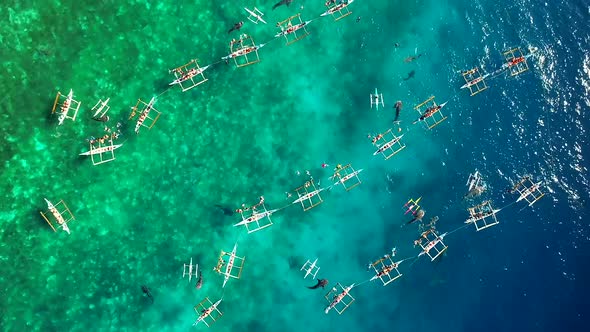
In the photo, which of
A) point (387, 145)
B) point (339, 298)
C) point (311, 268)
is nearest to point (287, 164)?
point (387, 145)

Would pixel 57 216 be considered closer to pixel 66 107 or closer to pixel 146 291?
pixel 66 107

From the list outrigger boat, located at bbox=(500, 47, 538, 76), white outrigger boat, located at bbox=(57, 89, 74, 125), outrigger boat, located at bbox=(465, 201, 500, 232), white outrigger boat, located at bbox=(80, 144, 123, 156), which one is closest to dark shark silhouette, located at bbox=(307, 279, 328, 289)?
outrigger boat, located at bbox=(465, 201, 500, 232)

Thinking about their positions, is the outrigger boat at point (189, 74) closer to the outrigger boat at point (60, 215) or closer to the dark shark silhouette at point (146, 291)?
the outrigger boat at point (60, 215)

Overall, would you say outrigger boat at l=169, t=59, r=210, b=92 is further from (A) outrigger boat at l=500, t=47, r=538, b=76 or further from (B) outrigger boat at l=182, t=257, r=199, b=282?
(A) outrigger boat at l=500, t=47, r=538, b=76

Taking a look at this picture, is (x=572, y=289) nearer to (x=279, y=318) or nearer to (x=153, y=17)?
(x=279, y=318)

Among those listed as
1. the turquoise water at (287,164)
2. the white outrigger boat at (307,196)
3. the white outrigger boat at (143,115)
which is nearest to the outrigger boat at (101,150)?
the turquoise water at (287,164)
